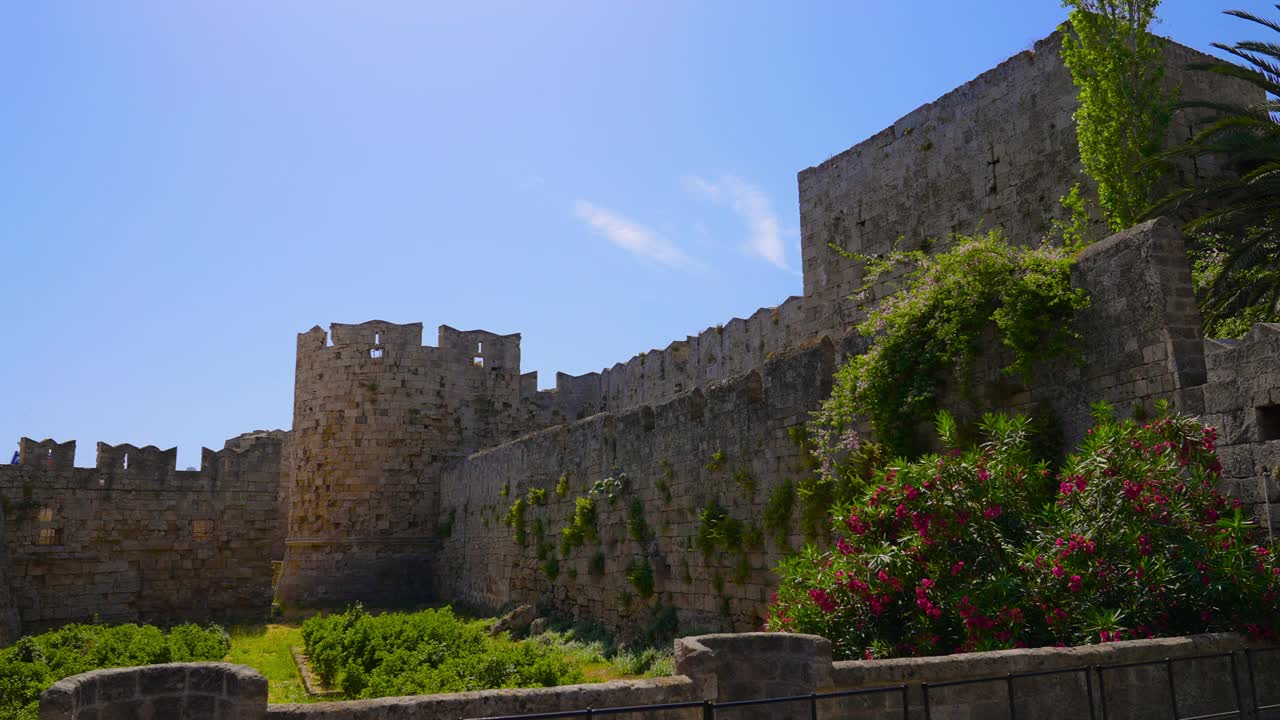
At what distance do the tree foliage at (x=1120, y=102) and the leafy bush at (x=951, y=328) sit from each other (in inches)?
116

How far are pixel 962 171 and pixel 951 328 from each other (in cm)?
633

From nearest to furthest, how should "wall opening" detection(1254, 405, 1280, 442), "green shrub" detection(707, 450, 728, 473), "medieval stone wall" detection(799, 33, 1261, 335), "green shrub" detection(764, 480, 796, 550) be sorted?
"wall opening" detection(1254, 405, 1280, 442) → "green shrub" detection(764, 480, 796, 550) → "medieval stone wall" detection(799, 33, 1261, 335) → "green shrub" detection(707, 450, 728, 473)

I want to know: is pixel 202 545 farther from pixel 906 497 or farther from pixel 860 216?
pixel 906 497

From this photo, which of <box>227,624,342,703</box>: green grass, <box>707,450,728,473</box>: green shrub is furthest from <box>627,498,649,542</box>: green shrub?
<box>227,624,342,703</box>: green grass

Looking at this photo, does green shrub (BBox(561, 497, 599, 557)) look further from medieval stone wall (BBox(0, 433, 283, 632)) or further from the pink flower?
the pink flower

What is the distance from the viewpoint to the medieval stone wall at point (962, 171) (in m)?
13.8

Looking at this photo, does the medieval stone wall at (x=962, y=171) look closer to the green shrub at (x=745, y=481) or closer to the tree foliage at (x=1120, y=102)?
the tree foliage at (x=1120, y=102)

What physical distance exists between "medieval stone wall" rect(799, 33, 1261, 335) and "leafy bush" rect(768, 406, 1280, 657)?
6.54 meters

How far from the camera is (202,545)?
22.1 metres

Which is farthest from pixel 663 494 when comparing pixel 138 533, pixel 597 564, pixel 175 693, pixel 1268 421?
pixel 138 533

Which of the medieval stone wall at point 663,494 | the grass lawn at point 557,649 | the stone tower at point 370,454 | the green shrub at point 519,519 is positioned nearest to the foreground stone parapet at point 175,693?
the grass lawn at point 557,649

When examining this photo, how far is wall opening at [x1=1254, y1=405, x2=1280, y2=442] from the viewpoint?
24.1 feet

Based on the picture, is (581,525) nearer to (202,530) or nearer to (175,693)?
(202,530)

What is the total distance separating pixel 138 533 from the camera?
21.5 metres
